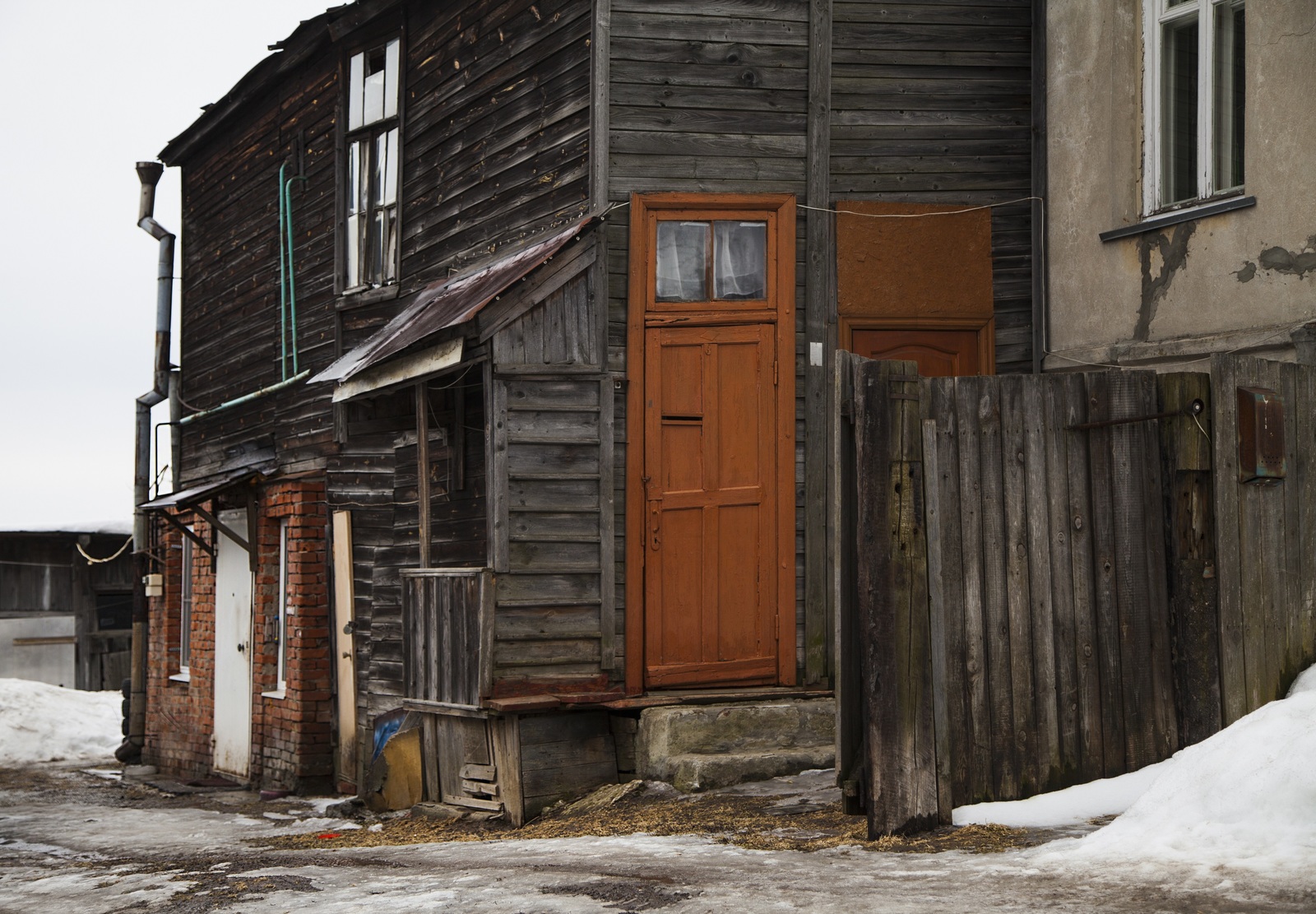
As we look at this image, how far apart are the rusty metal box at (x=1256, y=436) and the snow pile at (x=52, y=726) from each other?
14.5 m

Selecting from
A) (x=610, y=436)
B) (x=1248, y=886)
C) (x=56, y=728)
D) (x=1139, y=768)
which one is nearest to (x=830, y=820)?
(x=1139, y=768)

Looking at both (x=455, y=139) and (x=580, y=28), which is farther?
(x=455, y=139)

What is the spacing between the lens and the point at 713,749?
8.23 meters

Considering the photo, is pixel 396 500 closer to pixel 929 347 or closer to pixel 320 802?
pixel 320 802

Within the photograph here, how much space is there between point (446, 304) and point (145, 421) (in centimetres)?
896

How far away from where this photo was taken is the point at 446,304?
9.48 meters

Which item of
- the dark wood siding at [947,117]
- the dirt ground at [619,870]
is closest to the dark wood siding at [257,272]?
the dirt ground at [619,870]

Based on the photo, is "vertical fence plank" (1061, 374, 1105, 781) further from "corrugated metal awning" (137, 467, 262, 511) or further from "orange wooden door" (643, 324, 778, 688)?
"corrugated metal awning" (137, 467, 262, 511)

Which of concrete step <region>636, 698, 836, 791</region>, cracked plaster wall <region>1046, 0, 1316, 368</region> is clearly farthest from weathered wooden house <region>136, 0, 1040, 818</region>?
cracked plaster wall <region>1046, 0, 1316, 368</region>

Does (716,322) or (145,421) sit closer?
(716,322)

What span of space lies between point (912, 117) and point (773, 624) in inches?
138

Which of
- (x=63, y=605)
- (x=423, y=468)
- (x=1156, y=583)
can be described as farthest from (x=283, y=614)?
(x=63, y=605)

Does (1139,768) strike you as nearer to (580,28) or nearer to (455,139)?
(580,28)

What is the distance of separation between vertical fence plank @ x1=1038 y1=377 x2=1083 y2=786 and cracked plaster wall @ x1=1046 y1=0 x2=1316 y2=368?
2.47 meters
